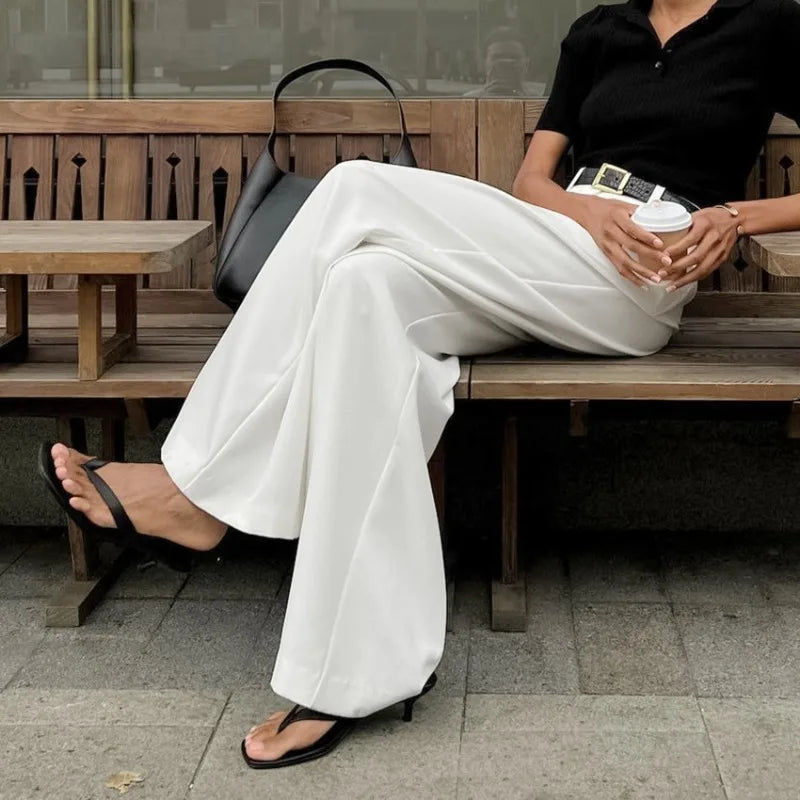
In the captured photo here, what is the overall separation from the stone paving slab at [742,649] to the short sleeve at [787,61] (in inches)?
50.6

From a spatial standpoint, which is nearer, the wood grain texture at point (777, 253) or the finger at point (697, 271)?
the wood grain texture at point (777, 253)

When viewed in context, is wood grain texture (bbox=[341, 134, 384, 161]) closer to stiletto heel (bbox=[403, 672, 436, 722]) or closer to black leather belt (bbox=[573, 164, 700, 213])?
black leather belt (bbox=[573, 164, 700, 213])

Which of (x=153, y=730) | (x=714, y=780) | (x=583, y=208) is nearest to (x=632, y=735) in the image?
(x=714, y=780)

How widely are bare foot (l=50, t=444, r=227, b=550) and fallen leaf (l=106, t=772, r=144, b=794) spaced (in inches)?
20.3

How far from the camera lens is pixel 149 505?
9.48 feet

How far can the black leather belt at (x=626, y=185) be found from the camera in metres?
3.43

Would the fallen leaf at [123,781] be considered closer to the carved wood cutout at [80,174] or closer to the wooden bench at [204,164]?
the wooden bench at [204,164]

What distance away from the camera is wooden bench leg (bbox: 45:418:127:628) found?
339 centimetres

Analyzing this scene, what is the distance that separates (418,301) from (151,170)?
1.59 meters

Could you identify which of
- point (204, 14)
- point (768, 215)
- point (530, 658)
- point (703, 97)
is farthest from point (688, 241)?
point (204, 14)

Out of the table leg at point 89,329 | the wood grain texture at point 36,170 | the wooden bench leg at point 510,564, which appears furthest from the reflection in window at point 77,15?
the wooden bench leg at point 510,564

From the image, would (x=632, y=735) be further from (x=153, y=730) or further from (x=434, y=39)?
(x=434, y=39)

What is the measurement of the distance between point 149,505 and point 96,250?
0.58 metres

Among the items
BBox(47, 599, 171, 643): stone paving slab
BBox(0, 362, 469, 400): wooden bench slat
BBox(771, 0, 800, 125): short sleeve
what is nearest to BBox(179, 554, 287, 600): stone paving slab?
BBox(47, 599, 171, 643): stone paving slab
